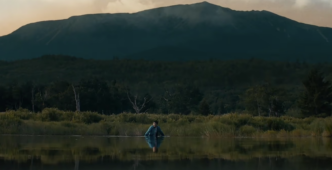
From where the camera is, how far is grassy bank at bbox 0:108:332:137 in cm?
3488

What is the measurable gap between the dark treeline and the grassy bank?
15.1m

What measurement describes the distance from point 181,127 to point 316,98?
19.5 metres

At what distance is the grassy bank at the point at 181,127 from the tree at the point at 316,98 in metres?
13.5

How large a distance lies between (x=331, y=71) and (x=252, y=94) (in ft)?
196

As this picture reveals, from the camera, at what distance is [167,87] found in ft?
360

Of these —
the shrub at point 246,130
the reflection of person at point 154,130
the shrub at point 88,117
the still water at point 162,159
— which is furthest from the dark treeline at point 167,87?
the still water at point 162,159

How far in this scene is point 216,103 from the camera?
90.4 meters

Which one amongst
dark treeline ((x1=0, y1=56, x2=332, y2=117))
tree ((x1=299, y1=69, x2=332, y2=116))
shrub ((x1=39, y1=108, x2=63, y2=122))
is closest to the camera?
shrub ((x1=39, y1=108, x2=63, y2=122))

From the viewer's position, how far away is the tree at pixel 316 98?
5072 centimetres

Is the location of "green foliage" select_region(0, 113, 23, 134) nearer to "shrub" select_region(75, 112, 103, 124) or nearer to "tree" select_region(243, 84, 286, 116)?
"shrub" select_region(75, 112, 103, 124)

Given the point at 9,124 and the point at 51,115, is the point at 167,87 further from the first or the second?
the point at 9,124

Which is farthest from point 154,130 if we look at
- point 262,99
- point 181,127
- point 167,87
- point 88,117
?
point 167,87

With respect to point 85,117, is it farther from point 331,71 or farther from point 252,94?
point 331,71

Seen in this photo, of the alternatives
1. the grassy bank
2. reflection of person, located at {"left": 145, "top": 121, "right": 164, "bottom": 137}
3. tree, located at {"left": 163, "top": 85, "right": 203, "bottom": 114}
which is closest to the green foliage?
the grassy bank
